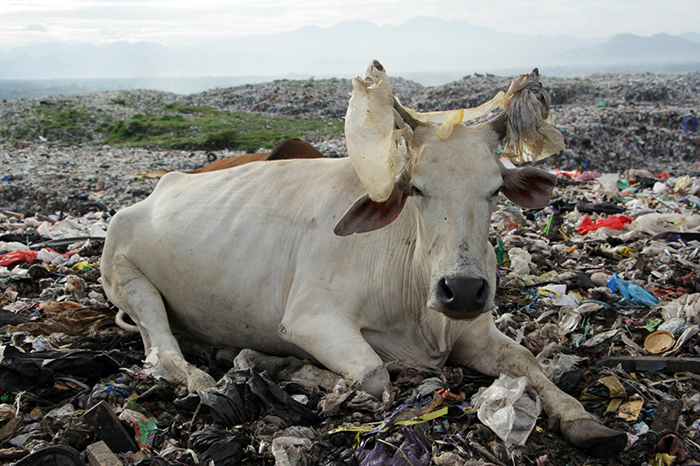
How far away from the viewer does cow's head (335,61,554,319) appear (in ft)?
8.51

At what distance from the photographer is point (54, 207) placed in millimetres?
9484

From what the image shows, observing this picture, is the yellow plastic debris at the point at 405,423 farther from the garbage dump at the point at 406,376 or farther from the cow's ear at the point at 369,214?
the cow's ear at the point at 369,214

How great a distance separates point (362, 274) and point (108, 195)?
8203mm

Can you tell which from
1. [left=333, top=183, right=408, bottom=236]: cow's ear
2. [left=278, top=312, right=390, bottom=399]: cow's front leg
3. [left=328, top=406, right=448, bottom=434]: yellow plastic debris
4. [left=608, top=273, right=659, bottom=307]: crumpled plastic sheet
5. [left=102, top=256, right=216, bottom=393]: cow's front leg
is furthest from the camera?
[left=608, top=273, right=659, bottom=307]: crumpled plastic sheet

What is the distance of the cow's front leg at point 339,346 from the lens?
116 inches

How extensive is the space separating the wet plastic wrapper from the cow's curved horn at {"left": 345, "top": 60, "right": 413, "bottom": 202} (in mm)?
1126

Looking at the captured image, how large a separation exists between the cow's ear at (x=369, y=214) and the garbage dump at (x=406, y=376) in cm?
83

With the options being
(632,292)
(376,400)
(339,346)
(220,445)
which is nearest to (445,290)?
(376,400)

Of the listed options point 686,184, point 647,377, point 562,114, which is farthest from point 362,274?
point 562,114

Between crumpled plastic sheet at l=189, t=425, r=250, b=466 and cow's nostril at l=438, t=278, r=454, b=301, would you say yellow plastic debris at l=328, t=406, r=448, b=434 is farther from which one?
cow's nostril at l=438, t=278, r=454, b=301

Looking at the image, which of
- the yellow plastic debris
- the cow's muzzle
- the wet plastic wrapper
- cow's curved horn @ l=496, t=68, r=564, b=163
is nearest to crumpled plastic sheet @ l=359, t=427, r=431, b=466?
the yellow plastic debris

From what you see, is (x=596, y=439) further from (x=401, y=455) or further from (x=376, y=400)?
(x=376, y=400)

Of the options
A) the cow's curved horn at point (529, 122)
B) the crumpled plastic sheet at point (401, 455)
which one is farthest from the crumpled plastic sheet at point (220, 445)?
the cow's curved horn at point (529, 122)

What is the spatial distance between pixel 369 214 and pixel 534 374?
125 cm
